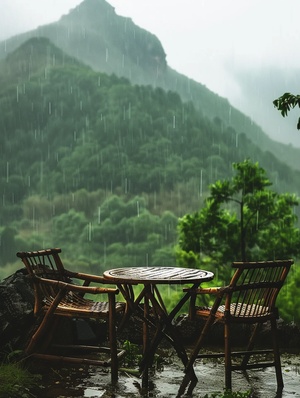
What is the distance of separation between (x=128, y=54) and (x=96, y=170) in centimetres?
2226

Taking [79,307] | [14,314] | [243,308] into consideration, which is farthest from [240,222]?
[79,307]

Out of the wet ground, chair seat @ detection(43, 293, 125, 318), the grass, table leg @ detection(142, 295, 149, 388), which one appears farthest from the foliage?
the grass

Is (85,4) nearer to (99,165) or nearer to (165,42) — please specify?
(165,42)

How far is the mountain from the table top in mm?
52362

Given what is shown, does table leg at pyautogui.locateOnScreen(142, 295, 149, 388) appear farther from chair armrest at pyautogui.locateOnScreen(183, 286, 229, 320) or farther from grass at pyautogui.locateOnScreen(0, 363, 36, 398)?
grass at pyautogui.locateOnScreen(0, 363, 36, 398)

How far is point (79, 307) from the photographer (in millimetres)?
4484

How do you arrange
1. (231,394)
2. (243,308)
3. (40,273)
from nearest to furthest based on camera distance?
(231,394) < (243,308) < (40,273)

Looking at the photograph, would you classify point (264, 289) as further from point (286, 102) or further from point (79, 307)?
point (286, 102)

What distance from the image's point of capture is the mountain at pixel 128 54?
58.2 meters

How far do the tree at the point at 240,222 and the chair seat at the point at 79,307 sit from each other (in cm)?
568

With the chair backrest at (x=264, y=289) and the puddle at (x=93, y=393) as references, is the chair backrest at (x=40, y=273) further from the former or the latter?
the chair backrest at (x=264, y=289)

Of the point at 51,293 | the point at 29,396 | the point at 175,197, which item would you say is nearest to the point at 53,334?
the point at 51,293

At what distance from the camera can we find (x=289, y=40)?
79.8m

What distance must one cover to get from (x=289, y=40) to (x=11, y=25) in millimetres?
35121
